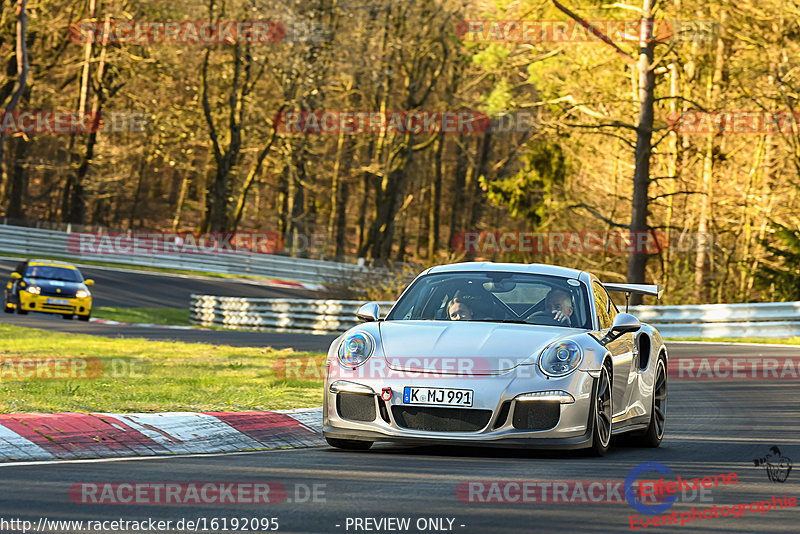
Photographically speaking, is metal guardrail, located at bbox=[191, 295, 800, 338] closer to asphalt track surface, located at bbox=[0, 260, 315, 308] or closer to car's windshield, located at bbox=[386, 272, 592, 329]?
asphalt track surface, located at bbox=[0, 260, 315, 308]

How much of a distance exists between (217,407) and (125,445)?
2083mm

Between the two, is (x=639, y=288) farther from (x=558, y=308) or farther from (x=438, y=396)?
(x=438, y=396)

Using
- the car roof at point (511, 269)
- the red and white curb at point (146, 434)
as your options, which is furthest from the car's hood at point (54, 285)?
the car roof at point (511, 269)

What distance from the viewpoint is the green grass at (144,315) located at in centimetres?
3400

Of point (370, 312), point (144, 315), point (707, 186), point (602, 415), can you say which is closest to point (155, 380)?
point (370, 312)

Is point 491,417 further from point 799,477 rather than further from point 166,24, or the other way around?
point 166,24

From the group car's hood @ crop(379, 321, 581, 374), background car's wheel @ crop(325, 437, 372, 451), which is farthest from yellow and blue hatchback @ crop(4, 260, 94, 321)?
car's hood @ crop(379, 321, 581, 374)

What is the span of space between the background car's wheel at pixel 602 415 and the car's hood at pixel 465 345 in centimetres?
43

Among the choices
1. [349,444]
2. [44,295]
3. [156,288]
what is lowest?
[156,288]

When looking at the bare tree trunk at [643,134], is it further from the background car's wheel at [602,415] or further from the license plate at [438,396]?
the license plate at [438,396]

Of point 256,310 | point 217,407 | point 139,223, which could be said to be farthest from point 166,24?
point 217,407

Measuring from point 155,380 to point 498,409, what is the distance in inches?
233

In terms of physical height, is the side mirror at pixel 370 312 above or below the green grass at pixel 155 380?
above

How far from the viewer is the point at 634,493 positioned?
714cm
